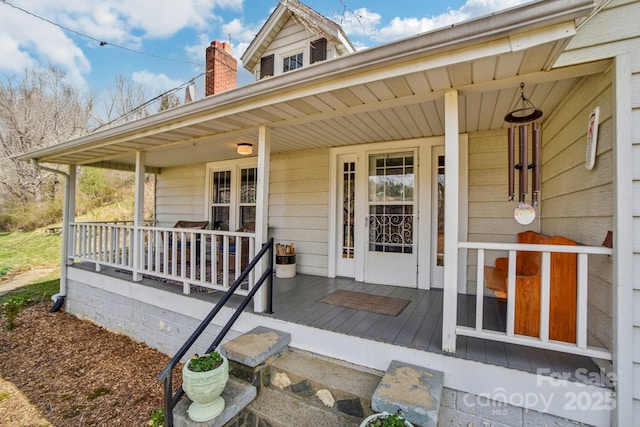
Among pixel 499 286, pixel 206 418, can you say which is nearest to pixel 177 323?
pixel 206 418

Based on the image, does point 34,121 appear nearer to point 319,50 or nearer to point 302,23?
point 302,23

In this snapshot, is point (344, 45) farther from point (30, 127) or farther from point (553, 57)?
Answer: point (30, 127)

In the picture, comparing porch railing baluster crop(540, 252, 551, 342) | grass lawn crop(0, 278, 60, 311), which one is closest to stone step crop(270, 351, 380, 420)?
porch railing baluster crop(540, 252, 551, 342)

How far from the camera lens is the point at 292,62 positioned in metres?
5.56

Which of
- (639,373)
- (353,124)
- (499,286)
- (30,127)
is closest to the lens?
(639,373)

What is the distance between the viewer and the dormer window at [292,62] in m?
5.48

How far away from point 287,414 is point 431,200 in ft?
9.65

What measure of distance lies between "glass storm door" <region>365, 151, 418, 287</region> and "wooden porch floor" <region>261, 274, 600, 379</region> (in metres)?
0.24

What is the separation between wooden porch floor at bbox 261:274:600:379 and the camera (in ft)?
6.38

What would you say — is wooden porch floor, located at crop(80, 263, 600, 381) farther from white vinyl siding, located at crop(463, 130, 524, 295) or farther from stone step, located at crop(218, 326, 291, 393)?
white vinyl siding, located at crop(463, 130, 524, 295)

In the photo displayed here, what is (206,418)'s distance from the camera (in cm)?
191

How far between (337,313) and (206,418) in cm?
139

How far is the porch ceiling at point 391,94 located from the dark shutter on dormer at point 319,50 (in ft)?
6.57

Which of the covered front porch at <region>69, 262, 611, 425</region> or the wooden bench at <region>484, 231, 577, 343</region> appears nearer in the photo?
the covered front porch at <region>69, 262, 611, 425</region>
